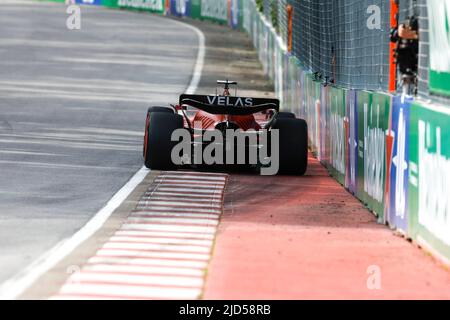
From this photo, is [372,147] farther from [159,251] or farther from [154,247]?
[159,251]

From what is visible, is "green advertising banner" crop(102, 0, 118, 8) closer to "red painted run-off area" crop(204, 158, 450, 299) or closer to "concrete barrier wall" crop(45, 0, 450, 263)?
"concrete barrier wall" crop(45, 0, 450, 263)

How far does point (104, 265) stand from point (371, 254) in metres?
2.34

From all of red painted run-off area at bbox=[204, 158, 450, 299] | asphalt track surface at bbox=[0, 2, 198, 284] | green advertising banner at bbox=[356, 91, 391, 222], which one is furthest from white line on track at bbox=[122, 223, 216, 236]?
green advertising banner at bbox=[356, 91, 391, 222]

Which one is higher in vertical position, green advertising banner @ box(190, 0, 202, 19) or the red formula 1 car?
green advertising banner @ box(190, 0, 202, 19)

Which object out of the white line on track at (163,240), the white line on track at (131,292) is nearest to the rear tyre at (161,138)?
the white line on track at (163,240)

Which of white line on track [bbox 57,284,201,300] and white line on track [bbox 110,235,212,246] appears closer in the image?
white line on track [bbox 57,284,201,300]

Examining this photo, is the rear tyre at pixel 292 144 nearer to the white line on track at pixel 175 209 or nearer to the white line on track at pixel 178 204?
the white line on track at pixel 178 204

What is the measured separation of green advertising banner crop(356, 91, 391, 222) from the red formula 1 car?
189 cm

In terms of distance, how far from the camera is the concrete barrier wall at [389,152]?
36.7 feet

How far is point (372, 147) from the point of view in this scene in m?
14.3

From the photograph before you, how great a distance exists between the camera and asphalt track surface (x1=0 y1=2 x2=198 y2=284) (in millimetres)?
Result: 13195

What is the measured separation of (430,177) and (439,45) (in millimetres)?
1079

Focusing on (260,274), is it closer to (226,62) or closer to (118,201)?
(118,201)
